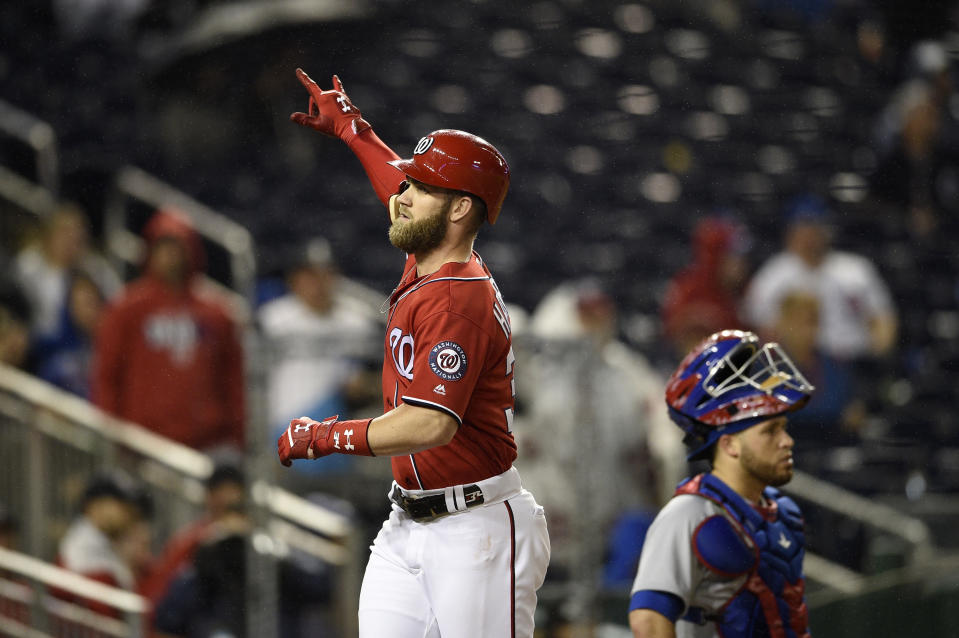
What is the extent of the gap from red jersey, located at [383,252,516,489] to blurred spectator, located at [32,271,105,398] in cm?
521

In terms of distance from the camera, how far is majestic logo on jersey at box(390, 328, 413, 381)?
3184 millimetres

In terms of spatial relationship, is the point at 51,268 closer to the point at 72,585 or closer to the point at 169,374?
the point at 169,374

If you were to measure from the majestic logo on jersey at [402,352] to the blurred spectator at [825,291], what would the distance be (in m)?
5.19

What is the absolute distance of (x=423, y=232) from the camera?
325cm

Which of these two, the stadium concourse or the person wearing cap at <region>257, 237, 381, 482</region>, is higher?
the stadium concourse

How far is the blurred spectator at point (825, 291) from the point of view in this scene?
26.9 ft

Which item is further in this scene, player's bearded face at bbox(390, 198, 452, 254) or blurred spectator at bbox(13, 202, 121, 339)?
blurred spectator at bbox(13, 202, 121, 339)

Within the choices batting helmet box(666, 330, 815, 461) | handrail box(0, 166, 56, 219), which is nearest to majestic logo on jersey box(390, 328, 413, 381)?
batting helmet box(666, 330, 815, 461)

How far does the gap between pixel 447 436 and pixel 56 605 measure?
3361mm

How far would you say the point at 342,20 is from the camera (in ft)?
41.0

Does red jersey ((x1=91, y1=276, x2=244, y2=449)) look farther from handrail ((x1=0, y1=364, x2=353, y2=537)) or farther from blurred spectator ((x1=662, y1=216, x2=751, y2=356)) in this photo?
blurred spectator ((x1=662, y1=216, x2=751, y2=356))

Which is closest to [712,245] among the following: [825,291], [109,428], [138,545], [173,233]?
[825,291]

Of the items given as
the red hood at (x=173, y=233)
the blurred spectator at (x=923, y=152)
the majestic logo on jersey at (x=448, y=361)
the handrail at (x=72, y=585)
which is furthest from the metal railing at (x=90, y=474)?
the blurred spectator at (x=923, y=152)

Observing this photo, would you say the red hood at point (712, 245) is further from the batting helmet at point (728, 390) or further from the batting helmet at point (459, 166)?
the batting helmet at point (459, 166)
